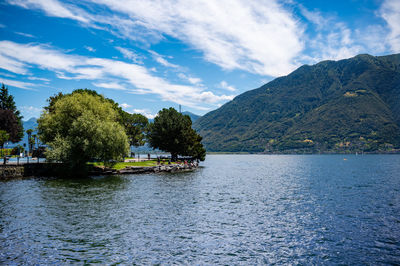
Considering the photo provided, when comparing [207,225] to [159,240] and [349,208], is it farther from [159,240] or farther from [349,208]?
[349,208]

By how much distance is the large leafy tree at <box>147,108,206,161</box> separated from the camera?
101688 mm

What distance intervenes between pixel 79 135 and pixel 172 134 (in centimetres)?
4276

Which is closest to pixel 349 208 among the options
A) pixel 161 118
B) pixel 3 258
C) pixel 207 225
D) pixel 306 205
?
pixel 306 205

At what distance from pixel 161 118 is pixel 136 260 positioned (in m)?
88.2

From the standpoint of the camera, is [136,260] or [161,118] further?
[161,118]

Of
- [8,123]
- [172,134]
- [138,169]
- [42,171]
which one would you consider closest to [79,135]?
[42,171]

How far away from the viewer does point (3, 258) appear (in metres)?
16.6

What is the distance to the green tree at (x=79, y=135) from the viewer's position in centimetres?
6109

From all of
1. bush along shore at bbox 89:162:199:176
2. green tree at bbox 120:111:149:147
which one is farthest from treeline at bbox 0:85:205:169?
green tree at bbox 120:111:149:147

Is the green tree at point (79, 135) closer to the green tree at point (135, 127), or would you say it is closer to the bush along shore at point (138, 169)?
the bush along shore at point (138, 169)

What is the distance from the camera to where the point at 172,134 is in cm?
10181

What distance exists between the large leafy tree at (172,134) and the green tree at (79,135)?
32935 millimetres

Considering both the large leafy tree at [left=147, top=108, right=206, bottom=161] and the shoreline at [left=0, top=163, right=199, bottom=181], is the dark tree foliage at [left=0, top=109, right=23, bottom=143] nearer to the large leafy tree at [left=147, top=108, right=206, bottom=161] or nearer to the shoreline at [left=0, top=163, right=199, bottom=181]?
the shoreline at [left=0, top=163, right=199, bottom=181]

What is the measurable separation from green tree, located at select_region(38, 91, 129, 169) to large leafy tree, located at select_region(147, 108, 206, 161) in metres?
32.9
